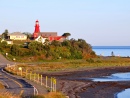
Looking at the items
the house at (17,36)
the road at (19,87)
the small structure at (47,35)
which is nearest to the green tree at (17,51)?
the small structure at (47,35)

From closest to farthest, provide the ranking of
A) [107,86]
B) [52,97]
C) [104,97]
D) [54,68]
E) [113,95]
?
[52,97] < [104,97] < [113,95] < [107,86] < [54,68]

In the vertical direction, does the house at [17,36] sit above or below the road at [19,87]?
above

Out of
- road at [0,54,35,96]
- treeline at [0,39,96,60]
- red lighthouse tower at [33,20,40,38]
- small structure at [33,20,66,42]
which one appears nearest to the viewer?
road at [0,54,35,96]

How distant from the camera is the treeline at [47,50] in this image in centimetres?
9894

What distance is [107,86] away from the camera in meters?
47.7

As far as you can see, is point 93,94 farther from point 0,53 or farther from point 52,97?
point 0,53

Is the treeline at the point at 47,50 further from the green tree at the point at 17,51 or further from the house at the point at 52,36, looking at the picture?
the house at the point at 52,36

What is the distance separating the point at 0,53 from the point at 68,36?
44.6 m

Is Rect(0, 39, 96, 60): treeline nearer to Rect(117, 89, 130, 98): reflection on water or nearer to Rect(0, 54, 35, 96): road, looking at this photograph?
Rect(0, 54, 35, 96): road

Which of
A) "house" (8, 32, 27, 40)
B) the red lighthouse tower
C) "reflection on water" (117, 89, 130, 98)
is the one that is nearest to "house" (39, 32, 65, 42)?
the red lighthouse tower

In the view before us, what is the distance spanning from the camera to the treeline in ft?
325

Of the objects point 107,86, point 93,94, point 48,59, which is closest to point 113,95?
point 93,94

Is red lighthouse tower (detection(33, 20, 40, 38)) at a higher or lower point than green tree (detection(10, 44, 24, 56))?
higher

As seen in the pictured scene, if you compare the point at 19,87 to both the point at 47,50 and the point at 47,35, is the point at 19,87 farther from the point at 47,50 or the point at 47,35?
the point at 47,35
